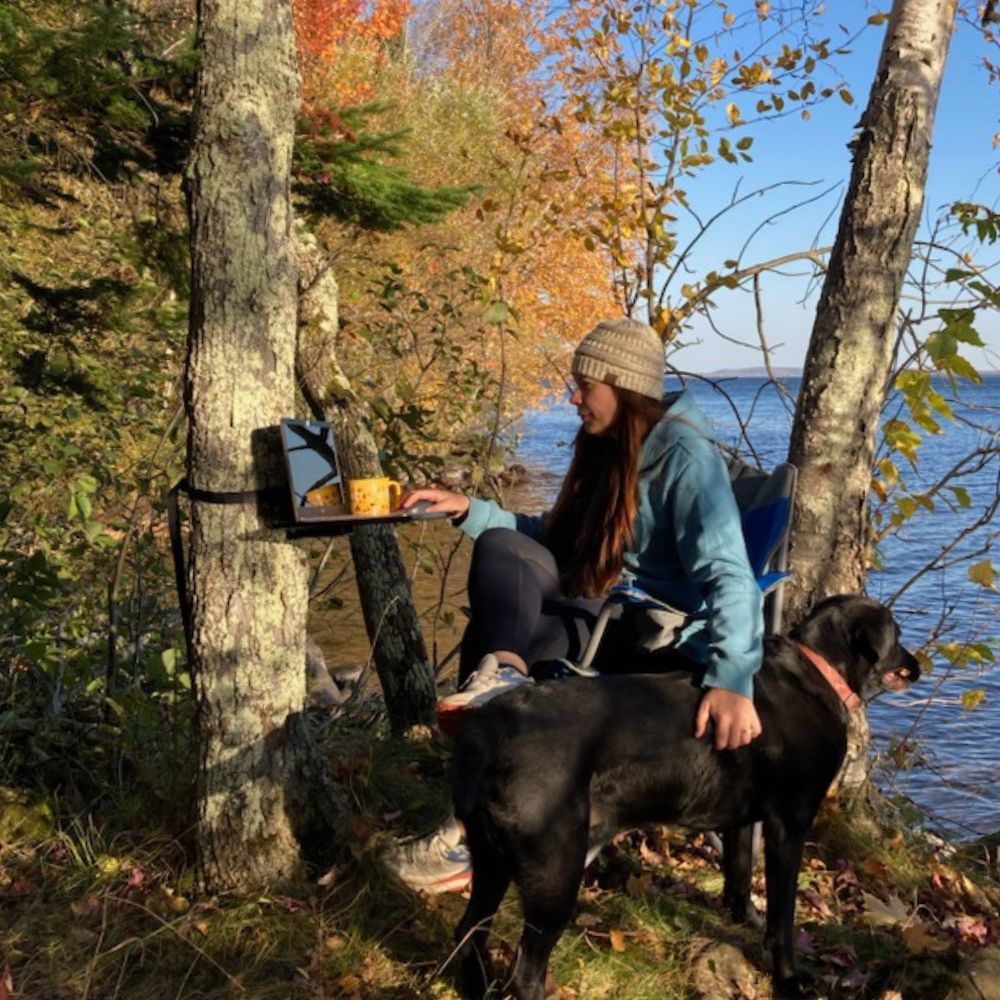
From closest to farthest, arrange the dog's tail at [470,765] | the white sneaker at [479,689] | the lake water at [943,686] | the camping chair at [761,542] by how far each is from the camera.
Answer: the dog's tail at [470,765] < the white sneaker at [479,689] < the camping chair at [761,542] < the lake water at [943,686]

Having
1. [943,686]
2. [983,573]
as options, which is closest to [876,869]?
[983,573]

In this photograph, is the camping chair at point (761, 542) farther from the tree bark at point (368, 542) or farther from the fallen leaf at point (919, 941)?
the tree bark at point (368, 542)

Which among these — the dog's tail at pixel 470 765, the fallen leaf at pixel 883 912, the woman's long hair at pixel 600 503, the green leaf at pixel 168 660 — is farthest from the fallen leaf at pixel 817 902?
the green leaf at pixel 168 660

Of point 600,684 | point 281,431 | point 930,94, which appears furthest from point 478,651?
point 930,94

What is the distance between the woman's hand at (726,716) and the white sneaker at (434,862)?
86 cm

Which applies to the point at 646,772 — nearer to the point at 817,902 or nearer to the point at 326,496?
the point at 326,496

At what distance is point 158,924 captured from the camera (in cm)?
288

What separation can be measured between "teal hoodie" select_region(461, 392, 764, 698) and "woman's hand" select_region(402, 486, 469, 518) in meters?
0.55

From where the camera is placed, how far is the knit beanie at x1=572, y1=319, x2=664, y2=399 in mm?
3033

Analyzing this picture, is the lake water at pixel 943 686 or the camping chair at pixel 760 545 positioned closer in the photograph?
the camping chair at pixel 760 545

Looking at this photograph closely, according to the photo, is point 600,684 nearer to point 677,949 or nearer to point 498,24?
point 677,949

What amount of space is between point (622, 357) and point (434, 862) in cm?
162

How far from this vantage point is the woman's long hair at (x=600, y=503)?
3.07 metres

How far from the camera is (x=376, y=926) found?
2.97 meters
